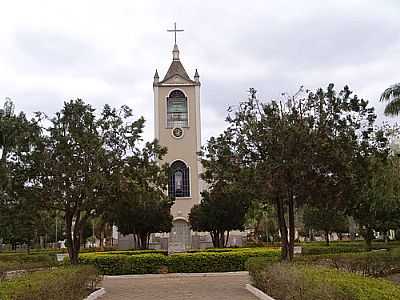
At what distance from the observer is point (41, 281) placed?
12.3 m

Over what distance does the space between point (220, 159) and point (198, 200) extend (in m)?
33.2

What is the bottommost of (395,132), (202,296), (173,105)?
(202,296)

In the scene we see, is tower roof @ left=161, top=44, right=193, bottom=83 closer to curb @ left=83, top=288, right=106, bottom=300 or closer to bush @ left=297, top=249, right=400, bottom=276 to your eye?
bush @ left=297, top=249, right=400, bottom=276

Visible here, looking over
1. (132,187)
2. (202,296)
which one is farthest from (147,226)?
(202,296)

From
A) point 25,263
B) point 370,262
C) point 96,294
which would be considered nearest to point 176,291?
point 96,294

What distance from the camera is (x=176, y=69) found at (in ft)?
184

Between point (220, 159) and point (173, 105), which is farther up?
point (173, 105)

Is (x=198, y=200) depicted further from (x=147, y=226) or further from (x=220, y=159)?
(x=220, y=159)

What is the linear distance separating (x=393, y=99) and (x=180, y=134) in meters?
26.0

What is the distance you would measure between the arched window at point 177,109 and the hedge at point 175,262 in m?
25.1

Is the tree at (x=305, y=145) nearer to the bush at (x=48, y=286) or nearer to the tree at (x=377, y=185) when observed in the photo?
the tree at (x=377, y=185)

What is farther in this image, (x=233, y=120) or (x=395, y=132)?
(x=395, y=132)

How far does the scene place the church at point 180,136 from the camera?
175 feet

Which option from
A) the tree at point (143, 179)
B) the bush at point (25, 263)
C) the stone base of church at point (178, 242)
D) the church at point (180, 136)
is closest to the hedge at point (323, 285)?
the tree at point (143, 179)
